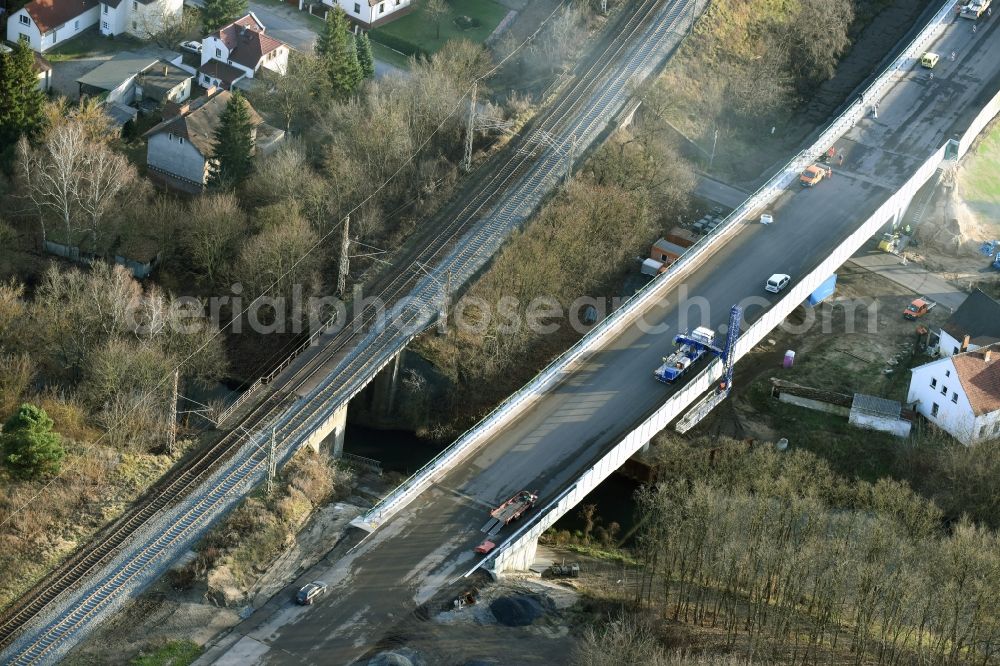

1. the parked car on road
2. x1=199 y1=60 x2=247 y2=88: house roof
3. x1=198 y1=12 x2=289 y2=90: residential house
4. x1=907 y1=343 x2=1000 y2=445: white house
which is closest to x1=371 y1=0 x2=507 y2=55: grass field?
x1=198 y1=12 x2=289 y2=90: residential house

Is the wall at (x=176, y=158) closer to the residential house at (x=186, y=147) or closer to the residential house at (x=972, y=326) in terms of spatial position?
the residential house at (x=186, y=147)

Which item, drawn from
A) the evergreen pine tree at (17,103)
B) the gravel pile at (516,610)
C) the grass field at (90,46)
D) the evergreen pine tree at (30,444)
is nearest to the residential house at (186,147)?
the evergreen pine tree at (17,103)

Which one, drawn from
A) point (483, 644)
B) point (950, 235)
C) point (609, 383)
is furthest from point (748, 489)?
point (950, 235)

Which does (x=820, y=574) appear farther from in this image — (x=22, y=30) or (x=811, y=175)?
(x=22, y=30)

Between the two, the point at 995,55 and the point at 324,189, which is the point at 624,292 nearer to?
the point at 324,189

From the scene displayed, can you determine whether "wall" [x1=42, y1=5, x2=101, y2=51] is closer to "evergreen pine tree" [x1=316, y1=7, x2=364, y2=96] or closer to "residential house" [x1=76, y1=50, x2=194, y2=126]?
"residential house" [x1=76, y1=50, x2=194, y2=126]
